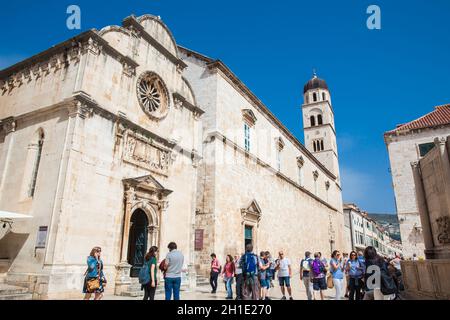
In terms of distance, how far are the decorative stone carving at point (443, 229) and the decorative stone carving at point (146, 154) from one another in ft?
31.3

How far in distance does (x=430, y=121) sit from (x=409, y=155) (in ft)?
12.3

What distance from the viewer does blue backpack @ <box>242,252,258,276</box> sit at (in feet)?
24.5

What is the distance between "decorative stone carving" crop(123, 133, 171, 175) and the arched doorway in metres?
1.84

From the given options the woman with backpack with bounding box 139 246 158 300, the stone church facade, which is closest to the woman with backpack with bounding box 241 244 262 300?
the woman with backpack with bounding box 139 246 158 300

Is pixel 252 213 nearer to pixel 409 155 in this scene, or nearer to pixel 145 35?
pixel 145 35

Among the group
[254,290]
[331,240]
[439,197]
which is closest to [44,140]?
[254,290]

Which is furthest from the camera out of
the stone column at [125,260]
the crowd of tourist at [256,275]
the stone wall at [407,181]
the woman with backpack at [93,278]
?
the stone wall at [407,181]

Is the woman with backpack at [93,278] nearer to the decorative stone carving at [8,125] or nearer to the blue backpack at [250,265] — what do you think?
the blue backpack at [250,265]

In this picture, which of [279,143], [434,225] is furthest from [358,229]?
[434,225]

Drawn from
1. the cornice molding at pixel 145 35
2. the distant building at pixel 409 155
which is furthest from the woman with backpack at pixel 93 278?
the distant building at pixel 409 155

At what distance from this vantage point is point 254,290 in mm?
7387

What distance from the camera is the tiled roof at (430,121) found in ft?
90.2

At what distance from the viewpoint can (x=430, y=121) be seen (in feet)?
92.4

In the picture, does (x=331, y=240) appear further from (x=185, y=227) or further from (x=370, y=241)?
(x=370, y=241)
